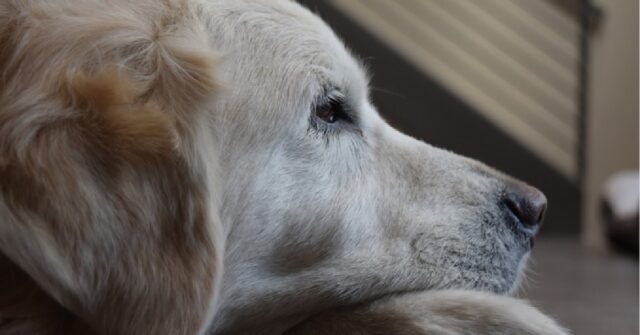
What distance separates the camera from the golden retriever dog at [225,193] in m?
0.82

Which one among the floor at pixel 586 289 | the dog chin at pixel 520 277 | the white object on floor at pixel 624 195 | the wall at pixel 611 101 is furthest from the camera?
the wall at pixel 611 101

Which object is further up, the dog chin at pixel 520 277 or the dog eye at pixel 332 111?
the dog eye at pixel 332 111

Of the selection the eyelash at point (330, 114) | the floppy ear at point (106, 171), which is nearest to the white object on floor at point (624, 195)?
the eyelash at point (330, 114)

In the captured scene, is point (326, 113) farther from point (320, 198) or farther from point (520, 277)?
point (520, 277)

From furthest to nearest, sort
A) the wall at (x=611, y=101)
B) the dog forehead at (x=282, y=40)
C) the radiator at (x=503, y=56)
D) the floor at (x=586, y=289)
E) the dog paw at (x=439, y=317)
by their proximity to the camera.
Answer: the radiator at (x=503, y=56) < the wall at (x=611, y=101) < the floor at (x=586, y=289) < the dog forehead at (x=282, y=40) < the dog paw at (x=439, y=317)

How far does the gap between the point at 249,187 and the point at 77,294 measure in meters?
0.28

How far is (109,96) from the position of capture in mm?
868

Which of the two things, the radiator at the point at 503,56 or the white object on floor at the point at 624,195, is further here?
the radiator at the point at 503,56

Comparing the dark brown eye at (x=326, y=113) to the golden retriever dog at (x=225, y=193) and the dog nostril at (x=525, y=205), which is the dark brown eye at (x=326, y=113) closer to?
the golden retriever dog at (x=225, y=193)

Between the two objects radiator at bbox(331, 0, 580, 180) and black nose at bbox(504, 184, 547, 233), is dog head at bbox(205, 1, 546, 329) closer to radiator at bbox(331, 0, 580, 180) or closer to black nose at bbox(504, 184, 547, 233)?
black nose at bbox(504, 184, 547, 233)

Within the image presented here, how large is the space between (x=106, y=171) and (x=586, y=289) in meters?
1.57

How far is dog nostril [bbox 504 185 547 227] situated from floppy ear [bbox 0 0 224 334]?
467mm

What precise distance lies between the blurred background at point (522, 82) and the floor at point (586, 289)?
103 cm

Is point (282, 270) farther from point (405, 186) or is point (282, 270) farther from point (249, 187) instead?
point (405, 186)
